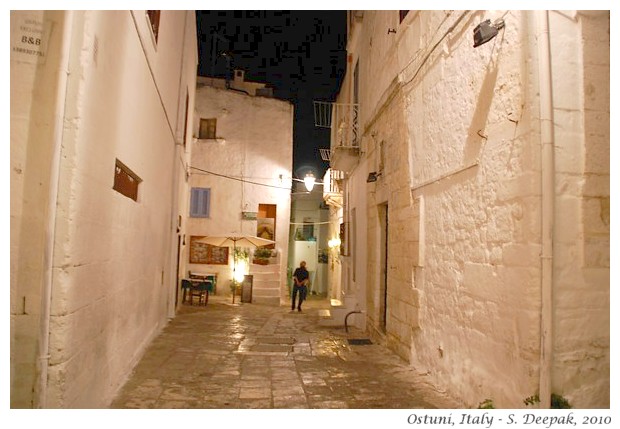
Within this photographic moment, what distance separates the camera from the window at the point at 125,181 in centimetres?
478

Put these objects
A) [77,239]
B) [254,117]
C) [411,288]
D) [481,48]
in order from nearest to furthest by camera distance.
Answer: [77,239], [481,48], [411,288], [254,117]

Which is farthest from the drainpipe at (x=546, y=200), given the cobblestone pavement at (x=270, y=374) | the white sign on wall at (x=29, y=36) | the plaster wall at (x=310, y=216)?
the plaster wall at (x=310, y=216)

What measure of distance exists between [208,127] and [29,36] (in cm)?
1611

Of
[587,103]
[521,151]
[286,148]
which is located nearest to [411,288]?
[521,151]

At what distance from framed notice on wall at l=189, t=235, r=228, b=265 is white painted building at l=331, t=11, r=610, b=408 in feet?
41.3

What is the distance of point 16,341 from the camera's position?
3.04 metres

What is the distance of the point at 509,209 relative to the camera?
3949 mm

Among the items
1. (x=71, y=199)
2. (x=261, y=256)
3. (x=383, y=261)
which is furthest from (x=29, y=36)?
(x=261, y=256)

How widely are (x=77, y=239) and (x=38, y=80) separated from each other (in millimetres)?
1189

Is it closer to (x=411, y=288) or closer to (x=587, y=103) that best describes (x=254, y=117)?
(x=411, y=288)

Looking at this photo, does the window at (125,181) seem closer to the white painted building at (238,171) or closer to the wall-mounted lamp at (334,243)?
the white painted building at (238,171)

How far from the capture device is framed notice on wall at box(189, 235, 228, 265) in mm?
18219

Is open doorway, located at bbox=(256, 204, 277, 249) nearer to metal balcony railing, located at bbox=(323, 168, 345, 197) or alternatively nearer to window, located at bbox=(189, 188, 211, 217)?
window, located at bbox=(189, 188, 211, 217)
